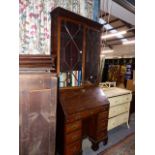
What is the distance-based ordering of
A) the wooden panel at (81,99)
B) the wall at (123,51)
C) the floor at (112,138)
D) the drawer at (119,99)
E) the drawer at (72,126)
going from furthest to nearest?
1. the wall at (123,51)
2. the drawer at (119,99)
3. the floor at (112,138)
4. the wooden panel at (81,99)
5. the drawer at (72,126)

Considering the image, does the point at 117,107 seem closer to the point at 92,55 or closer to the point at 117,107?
the point at 117,107

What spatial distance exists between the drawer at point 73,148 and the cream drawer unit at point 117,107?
91 centimetres

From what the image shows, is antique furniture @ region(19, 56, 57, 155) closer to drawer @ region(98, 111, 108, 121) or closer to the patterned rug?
drawer @ region(98, 111, 108, 121)

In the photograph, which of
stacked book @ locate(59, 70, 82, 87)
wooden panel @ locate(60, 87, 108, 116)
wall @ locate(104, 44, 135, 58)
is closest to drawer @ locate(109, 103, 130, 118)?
wooden panel @ locate(60, 87, 108, 116)

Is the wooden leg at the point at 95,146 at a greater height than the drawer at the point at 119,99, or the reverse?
the drawer at the point at 119,99

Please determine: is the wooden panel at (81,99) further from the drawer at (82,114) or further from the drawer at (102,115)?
the drawer at (102,115)

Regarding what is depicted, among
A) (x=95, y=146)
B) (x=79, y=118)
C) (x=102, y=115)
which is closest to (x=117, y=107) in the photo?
(x=102, y=115)

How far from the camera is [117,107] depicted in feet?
9.43

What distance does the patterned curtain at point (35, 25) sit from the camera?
197cm

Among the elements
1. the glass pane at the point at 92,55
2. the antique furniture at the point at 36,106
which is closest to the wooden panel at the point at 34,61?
the antique furniture at the point at 36,106

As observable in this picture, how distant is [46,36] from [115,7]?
1.78 metres

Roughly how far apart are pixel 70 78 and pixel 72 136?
85cm
